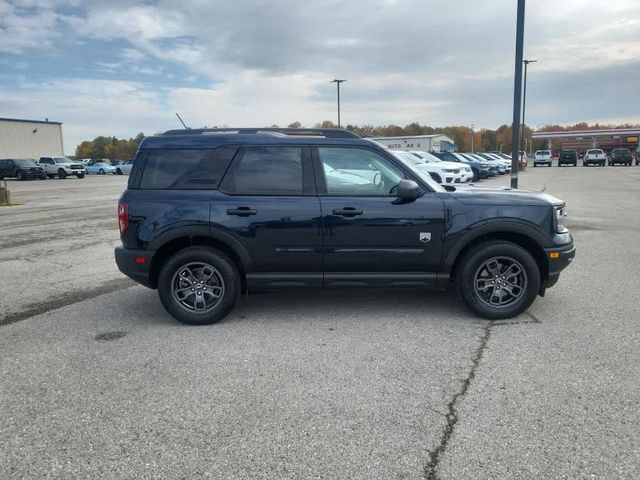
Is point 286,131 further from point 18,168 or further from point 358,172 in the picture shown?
point 18,168

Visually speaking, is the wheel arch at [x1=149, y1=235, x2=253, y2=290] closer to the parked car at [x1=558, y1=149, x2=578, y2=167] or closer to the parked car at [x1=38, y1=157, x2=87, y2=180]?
the parked car at [x1=38, y1=157, x2=87, y2=180]

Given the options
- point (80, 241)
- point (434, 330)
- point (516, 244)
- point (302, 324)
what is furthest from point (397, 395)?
point (80, 241)

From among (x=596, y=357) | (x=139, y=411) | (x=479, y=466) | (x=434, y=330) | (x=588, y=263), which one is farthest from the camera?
(x=588, y=263)

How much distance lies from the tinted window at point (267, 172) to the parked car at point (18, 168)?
3989cm

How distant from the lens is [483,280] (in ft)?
16.1

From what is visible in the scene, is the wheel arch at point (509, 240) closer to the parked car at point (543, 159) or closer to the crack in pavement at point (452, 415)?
the crack in pavement at point (452, 415)

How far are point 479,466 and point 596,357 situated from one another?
76.1 inches

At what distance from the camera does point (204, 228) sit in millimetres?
4770

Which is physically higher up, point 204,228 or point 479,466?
point 204,228

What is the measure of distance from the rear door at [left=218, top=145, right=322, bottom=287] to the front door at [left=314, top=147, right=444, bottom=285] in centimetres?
14

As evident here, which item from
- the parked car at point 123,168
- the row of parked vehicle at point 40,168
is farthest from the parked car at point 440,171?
the parked car at point 123,168

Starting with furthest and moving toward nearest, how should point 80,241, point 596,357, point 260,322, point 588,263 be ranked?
1. point 80,241
2. point 588,263
3. point 260,322
4. point 596,357

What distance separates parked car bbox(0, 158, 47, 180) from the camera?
37844 millimetres

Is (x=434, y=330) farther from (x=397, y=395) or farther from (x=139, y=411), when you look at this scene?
(x=139, y=411)
